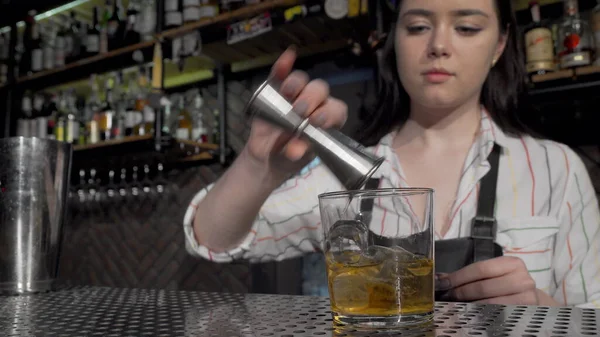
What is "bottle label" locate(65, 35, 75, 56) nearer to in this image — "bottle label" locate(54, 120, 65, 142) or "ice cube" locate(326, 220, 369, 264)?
"bottle label" locate(54, 120, 65, 142)

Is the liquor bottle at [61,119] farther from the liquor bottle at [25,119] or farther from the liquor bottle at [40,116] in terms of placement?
the liquor bottle at [25,119]

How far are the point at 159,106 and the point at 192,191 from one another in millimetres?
630

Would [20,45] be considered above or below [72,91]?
above

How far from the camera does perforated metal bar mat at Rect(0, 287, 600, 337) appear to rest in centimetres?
51

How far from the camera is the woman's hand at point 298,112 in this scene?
2.32ft

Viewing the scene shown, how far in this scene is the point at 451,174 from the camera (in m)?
1.49

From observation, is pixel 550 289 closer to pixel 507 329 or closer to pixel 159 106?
pixel 507 329

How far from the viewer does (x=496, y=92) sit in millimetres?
1565

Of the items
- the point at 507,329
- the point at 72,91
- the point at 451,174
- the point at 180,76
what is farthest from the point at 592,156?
the point at 72,91

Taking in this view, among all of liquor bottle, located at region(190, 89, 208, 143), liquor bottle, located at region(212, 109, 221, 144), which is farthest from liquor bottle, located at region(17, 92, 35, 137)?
liquor bottle, located at region(212, 109, 221, 144)

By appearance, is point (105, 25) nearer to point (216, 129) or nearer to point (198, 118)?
point (198, 118)

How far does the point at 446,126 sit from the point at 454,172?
0.13 meters

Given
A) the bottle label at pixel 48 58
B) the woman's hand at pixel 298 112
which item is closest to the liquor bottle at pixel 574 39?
the woman's hand at pixel 298 112

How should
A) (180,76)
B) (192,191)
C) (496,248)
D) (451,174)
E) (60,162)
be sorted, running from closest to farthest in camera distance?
(60,162)
(496,248)
(451,174)
(192,191)
(180,76)
